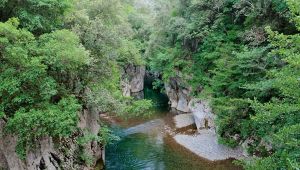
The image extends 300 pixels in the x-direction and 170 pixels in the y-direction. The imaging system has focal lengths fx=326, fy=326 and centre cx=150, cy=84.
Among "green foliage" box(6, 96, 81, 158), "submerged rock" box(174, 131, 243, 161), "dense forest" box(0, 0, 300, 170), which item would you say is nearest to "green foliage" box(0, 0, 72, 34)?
"dense forest" box(0, 0, 300, 170)

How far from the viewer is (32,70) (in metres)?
14.3

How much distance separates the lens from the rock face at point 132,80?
49.2 meters

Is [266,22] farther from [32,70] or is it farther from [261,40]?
[32,70]

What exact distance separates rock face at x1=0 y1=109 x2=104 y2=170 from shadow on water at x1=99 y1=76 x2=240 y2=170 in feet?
11.9

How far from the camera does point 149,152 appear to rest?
85.7ft

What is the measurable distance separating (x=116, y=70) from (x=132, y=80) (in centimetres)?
2952

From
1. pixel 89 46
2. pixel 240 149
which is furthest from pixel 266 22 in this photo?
pixel 89 46

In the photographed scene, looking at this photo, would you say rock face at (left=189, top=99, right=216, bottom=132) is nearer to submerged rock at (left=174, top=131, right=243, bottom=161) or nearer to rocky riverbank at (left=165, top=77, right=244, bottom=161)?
rocky riverbank at (left=165, top=77, right=244, bottom=161)

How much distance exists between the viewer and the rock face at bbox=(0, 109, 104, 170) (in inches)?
594

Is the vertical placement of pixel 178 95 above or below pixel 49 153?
above

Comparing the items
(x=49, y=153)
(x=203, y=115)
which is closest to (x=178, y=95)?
(x=203, y=115)

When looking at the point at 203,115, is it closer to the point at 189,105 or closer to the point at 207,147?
the point at 207,147

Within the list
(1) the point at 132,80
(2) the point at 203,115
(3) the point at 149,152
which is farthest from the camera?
(1) the point at 132,80

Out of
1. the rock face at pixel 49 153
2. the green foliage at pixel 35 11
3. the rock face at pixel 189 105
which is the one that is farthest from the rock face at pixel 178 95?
the green foliage at pixel 35 11
